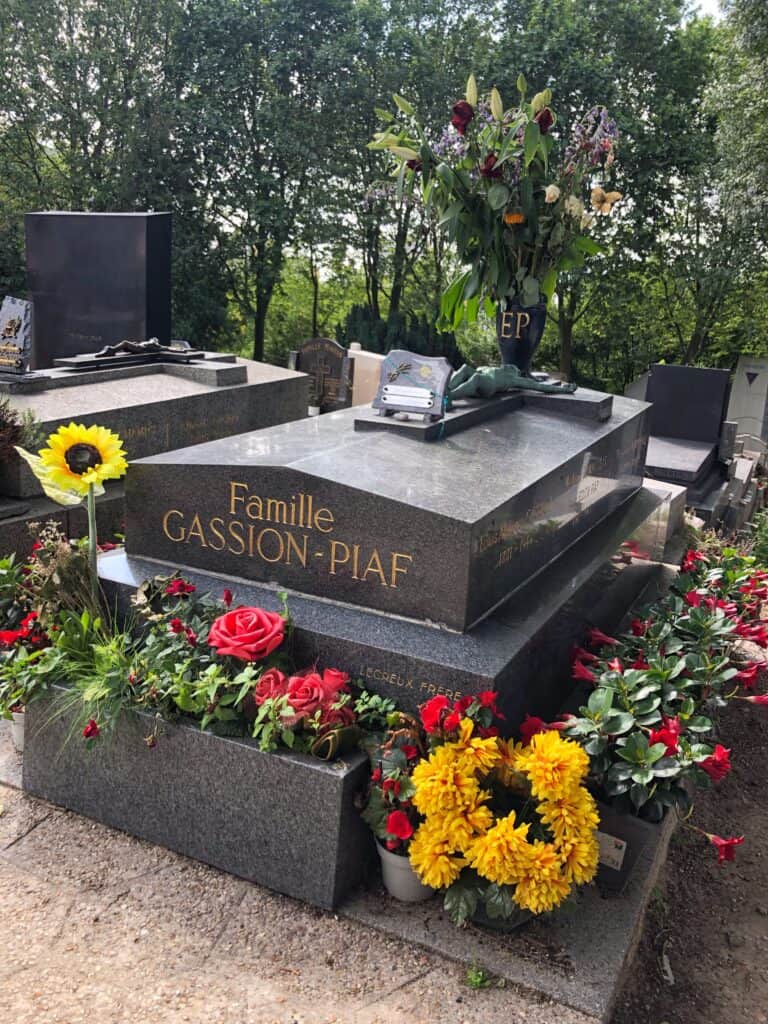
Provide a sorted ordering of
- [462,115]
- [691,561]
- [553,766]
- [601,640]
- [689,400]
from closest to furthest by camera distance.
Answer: [553,766] → [601,640] → [691,561] → [462,115] → [689,400]

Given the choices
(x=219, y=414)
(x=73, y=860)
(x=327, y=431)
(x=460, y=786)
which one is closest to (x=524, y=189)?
(x=327, y=431)

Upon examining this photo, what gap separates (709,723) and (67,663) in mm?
2296

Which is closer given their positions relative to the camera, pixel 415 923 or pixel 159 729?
pixel 415 923

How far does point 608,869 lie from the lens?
9.97 feet

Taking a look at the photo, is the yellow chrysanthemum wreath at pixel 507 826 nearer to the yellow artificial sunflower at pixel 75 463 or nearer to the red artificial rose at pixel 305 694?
the red artificial rose at pixel 305 694

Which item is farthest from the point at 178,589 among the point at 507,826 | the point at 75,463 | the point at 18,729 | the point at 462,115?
the point at 462,115

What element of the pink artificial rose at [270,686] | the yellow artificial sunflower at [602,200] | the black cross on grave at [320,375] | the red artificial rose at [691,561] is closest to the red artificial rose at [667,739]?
the pink artificial rose at [270,686]

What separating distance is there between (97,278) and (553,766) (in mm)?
7814

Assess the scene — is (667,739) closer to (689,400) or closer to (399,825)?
(399,825)

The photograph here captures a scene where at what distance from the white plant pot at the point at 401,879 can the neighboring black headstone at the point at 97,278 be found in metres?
7.01

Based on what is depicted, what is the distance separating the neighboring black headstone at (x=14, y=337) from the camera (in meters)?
6.13

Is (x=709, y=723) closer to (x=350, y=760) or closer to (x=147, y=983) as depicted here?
(x=350, y=760)

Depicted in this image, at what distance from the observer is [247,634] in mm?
3084

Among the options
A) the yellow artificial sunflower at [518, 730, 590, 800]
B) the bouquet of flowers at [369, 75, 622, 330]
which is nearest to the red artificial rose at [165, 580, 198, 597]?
the yellow artificial sunflower at [518, 730, 590, 800]
